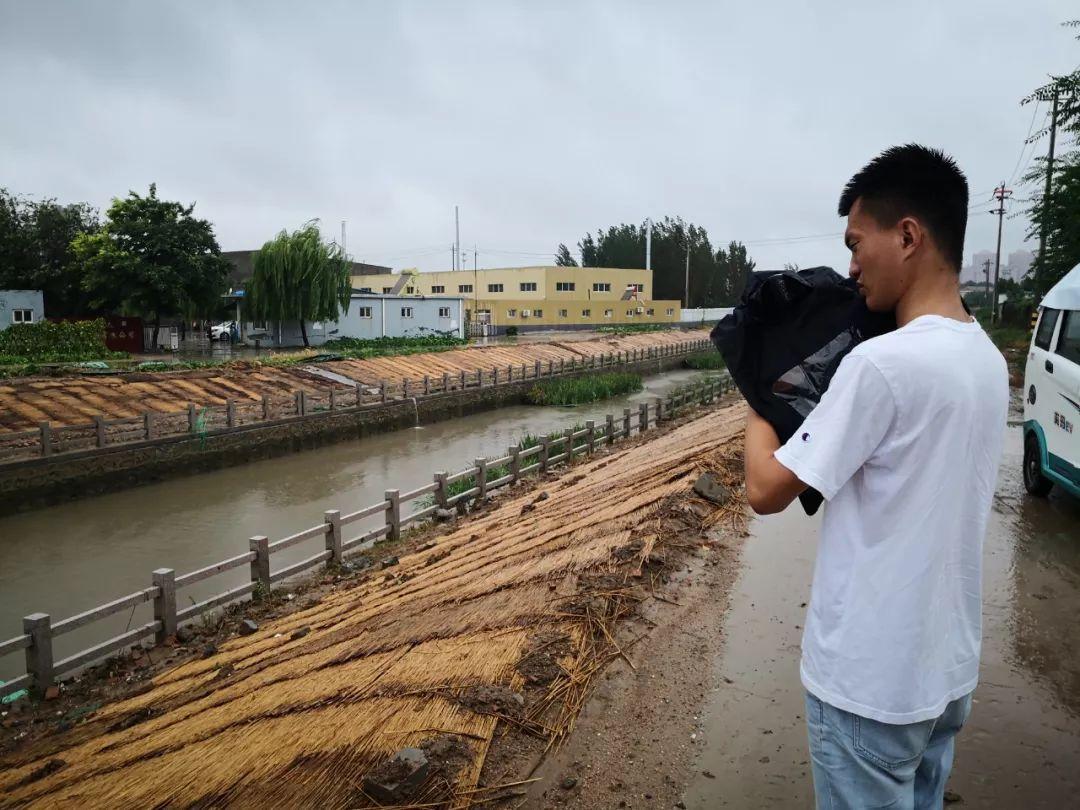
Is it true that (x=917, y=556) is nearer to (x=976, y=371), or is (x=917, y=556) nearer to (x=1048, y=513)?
(x=976, y=371)

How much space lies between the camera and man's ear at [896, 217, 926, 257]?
1468 mm

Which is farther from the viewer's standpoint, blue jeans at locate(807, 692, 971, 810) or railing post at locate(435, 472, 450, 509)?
railing post at locate(435, 472, 450, 509)

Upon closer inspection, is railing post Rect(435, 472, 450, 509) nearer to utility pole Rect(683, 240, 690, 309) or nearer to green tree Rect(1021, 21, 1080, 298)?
green tree Rect(1021, 21, 1080, 298)

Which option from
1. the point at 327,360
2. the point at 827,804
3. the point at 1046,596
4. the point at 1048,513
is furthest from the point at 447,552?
the point at 327,360

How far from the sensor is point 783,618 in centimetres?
452

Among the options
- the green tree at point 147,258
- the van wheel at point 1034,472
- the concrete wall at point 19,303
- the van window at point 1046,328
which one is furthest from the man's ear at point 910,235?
the concrete wall at point 19,303

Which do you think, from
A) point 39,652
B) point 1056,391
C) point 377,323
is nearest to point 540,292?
point 377,323

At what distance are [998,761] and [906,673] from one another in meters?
2.17

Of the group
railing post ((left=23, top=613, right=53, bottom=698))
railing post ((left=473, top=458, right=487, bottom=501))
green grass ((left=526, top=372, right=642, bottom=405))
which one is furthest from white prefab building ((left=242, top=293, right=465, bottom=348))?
railing post ((left=23, top=613, right=53, bottom=698))

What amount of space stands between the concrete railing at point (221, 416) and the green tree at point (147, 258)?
12614mm

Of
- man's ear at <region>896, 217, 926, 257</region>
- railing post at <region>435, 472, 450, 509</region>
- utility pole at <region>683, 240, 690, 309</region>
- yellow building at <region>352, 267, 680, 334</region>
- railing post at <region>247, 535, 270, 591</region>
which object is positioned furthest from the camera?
utility pole at <region>683, 240, 690, 309</region>

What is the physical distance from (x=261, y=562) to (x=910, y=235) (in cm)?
702

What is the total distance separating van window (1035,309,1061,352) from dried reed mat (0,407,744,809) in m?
3.62

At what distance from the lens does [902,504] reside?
1351 mm
